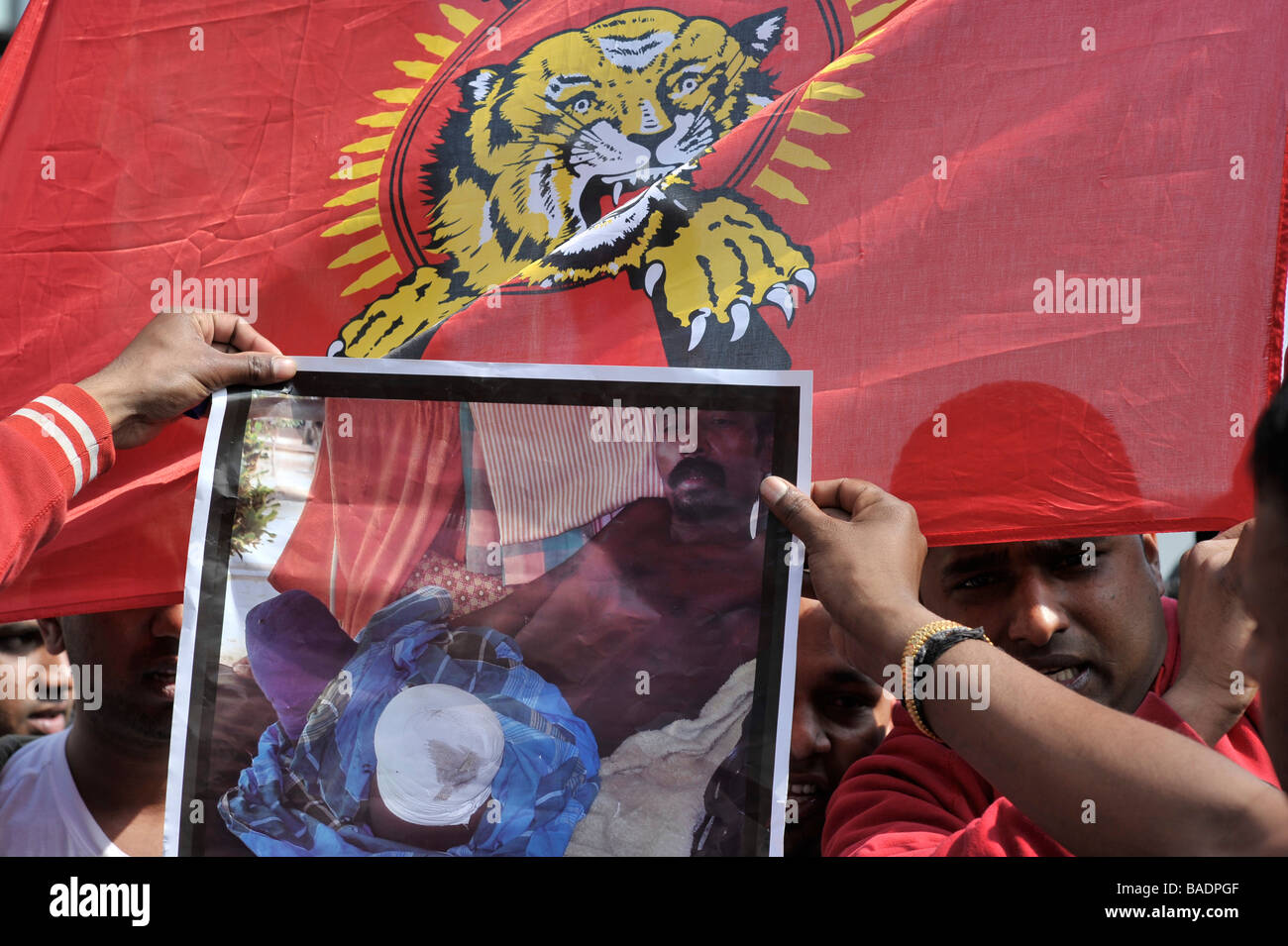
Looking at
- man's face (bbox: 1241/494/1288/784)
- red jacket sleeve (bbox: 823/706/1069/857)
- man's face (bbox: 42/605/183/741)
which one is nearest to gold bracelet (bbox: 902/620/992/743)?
man's face (bbox: 1241/494/1288/784)

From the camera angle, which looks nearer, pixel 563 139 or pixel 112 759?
pixel 563 139

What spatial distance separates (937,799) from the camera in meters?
2.28

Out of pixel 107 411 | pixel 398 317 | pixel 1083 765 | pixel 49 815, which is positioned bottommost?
pixel 49 815

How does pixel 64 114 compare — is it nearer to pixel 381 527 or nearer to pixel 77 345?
pixel 77 345

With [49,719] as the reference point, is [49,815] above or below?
below

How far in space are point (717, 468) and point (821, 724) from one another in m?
1.25

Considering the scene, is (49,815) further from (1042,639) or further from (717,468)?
(1042,639)

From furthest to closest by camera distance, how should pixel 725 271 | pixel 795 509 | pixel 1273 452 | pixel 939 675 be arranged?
pixel 725 271, pixel 795 509, pixel 939 675, pixel 1273 452

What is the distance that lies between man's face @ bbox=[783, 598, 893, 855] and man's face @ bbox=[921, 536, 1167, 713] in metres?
0.62

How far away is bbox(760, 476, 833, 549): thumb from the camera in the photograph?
6.04ft

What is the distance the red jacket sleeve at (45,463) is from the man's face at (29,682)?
1957 millimetres

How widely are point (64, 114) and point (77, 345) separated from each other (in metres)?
0.53

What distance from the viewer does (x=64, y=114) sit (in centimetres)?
258

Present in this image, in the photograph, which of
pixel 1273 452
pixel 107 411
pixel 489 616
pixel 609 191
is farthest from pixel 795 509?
pixel 107 411
